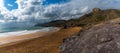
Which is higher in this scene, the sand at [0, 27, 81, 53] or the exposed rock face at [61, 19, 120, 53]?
the exposed rock face at [61, 19, 120, 53]

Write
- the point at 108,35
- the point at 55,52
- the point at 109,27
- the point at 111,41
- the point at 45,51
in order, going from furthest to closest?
the point at 45,51 < the point at 55,52 < the point at 109,27 < the point at 108,35 < the point at 111,41

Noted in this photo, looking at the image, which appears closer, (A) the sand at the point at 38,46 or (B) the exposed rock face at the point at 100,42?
(B) the exposed rock face at the point at 100,42

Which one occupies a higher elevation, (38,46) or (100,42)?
(100,42)

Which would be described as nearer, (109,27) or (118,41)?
(118,41)

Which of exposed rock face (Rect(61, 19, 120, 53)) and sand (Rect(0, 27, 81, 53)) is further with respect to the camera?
sand (Rect(0, 27, 81, 53))

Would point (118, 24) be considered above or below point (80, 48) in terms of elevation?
above

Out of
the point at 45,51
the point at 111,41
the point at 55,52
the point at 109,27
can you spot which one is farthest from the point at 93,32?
the point at 45,51

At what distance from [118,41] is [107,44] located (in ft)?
2.52

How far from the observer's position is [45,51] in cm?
1925

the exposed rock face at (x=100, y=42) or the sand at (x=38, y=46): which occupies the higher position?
the exposed rock face at (x=100, y=42)

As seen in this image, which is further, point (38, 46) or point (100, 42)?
point (38, 46)

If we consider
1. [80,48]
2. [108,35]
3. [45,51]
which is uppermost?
[108,35]

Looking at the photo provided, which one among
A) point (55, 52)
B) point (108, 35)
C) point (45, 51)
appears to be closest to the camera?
point (108, 35)

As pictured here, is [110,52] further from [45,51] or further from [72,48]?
[45,51]
